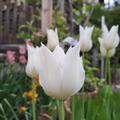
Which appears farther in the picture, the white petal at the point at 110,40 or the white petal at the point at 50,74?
the white petal at the point at 110,40

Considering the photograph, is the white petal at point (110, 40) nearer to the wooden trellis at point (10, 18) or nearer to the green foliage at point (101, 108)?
the green foliage at point (101, 108)

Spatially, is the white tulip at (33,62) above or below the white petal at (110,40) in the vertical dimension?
below

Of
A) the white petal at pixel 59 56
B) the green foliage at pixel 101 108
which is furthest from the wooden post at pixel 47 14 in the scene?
the white petal at pixel 59 56

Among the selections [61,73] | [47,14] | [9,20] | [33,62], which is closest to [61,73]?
[61,73]

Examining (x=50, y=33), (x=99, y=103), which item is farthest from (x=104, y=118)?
(x=50, y=33)

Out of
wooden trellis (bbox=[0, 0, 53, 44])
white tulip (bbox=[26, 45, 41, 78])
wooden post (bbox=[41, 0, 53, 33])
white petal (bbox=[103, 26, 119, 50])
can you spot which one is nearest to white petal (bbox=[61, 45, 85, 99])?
Result: white tulip (bbox=[26, 45, 41, 78])

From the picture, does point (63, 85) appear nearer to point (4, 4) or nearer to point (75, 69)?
point (75, 69)

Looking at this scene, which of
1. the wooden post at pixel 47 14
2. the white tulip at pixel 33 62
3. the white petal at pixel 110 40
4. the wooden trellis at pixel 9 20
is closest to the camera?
the white tulip at pixel 33 62

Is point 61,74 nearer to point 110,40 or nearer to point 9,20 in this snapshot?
point 110,40
